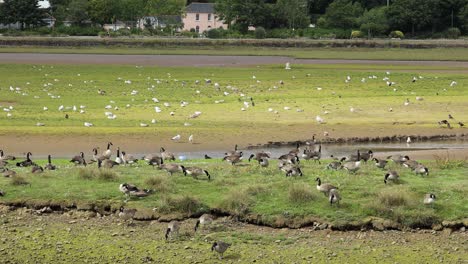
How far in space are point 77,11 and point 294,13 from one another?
3656 centimetres

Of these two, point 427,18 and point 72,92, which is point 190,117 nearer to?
point 72,92

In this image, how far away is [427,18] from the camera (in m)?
120

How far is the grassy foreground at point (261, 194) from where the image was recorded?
63.3 ft

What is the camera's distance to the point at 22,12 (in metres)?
134

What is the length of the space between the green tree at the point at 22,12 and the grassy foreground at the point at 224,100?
6951 cm

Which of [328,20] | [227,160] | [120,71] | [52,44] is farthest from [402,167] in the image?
[328,20]

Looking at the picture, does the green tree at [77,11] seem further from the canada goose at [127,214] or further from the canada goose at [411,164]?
the canada goose at [127,214]

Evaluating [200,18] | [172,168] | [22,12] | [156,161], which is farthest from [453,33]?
[172,168]

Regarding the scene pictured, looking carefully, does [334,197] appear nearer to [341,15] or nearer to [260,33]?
[260,33]

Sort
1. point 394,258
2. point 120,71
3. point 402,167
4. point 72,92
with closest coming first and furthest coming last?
point 394,258 → point 402,167 → point 72,92 → point 120,71

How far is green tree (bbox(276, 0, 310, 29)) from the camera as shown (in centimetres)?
12531

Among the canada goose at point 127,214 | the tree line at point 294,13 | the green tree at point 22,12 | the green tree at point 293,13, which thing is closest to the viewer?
the canada goose at point 127,214

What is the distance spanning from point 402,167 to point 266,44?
86370 millimetres

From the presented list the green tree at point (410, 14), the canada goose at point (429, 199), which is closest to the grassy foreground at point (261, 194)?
the canada goose at point (429, 199)
